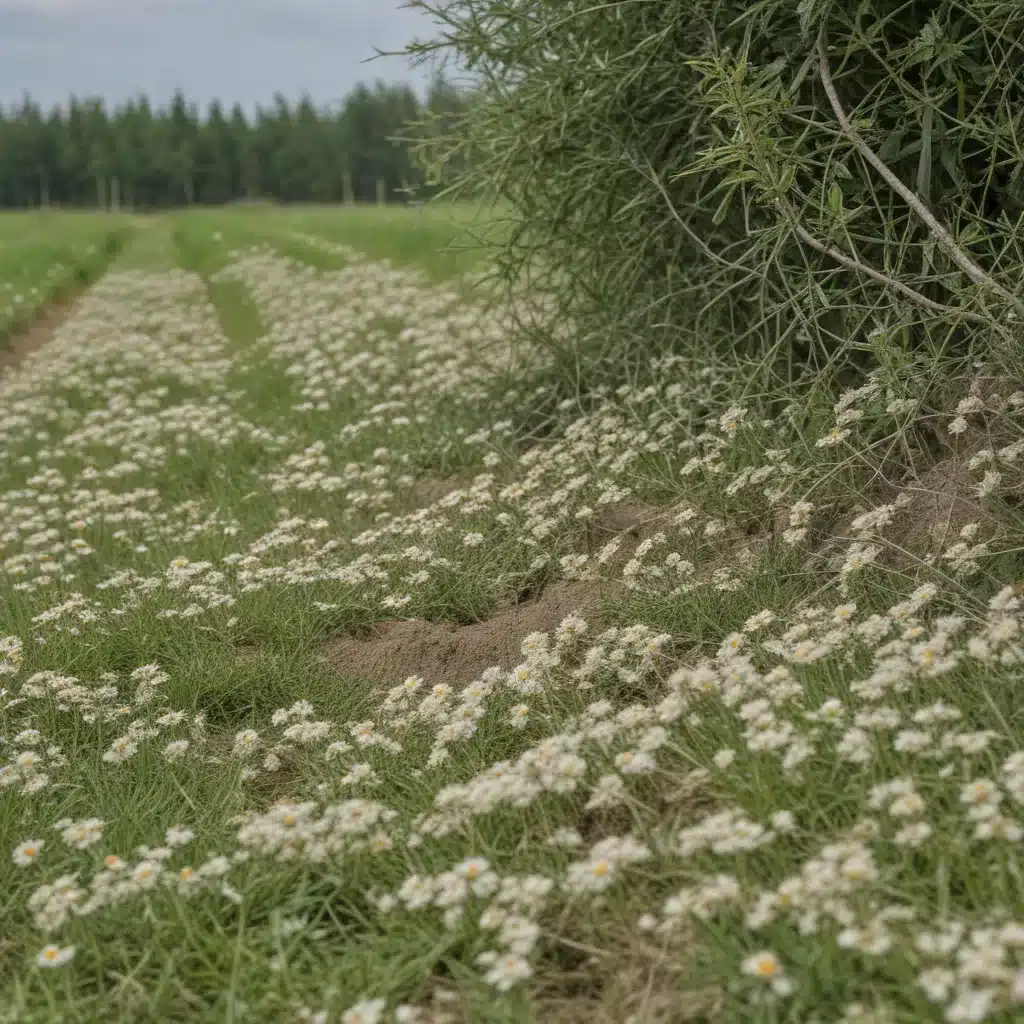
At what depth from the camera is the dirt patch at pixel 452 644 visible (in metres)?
→ 4.07

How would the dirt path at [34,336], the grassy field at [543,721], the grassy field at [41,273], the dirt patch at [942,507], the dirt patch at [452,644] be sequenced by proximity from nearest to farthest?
the grassy field at [543,721], the dirt patch at [942,507], the dirt patch at [452,644], the dirt path at [34,336], the grassy field at [41,273]

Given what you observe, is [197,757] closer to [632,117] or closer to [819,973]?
[819,973]

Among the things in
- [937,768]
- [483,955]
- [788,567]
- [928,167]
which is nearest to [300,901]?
[483,955]

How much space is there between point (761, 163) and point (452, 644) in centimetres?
195

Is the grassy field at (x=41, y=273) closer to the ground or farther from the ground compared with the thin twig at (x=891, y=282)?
closer to the ground

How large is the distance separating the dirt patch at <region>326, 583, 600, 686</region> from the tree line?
8187cm

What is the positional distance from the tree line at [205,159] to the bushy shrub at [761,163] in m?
79.8

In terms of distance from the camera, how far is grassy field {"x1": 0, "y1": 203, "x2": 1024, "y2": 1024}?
2244 mm

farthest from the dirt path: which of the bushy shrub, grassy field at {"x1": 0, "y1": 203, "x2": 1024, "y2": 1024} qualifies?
the bushy shrub

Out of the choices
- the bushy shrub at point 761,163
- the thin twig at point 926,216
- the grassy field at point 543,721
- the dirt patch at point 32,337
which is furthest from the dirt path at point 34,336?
the thin twig at point 926,216

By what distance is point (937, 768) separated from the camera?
2523 millimetres

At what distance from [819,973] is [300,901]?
117cm

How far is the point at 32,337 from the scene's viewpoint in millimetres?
14188

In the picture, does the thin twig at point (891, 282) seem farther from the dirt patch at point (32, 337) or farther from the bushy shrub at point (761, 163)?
the dirt patch at point (32, 337)
